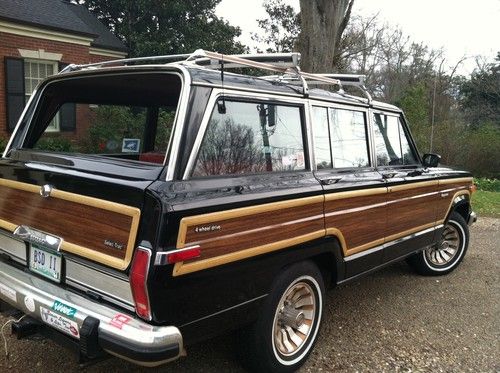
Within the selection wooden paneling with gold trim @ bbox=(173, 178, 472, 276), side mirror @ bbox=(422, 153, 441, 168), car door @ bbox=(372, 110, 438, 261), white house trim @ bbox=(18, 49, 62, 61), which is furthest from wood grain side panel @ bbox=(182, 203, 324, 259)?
white house trim @ bbox=(18, 49, 62, 61)

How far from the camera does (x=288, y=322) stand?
10.3ft

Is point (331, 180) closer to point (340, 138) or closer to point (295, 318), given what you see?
point (340, 138)

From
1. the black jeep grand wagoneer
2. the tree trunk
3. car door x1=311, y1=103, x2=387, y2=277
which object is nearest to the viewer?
the black jeep grand wagoneer

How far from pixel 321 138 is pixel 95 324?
2029mm

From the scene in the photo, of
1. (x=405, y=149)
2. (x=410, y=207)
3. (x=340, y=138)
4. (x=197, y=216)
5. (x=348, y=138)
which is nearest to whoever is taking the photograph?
(x=197, y=216)

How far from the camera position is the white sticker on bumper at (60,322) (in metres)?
2.40

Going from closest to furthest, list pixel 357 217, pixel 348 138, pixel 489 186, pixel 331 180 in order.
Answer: pixel 331 180
pixel 357 217
pixel 348 138
pixel 489 186

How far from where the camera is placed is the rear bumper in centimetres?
222

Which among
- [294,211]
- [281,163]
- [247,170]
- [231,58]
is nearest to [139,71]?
[231,58]

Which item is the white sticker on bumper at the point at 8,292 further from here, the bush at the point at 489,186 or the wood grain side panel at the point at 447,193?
the bush at the point at 489,186

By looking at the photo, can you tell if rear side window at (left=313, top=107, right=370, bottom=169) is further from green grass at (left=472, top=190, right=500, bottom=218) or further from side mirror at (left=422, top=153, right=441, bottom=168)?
green grass at (left=472, top=190, right=500, bottom=218)

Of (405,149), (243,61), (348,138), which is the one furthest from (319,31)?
(243,61)

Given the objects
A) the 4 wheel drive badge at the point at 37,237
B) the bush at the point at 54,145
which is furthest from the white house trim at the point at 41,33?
the 4 wheel drive badge at the point at 37,237

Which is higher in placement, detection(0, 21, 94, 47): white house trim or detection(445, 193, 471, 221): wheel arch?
detection(0, 21, 94, 47): white house trim
